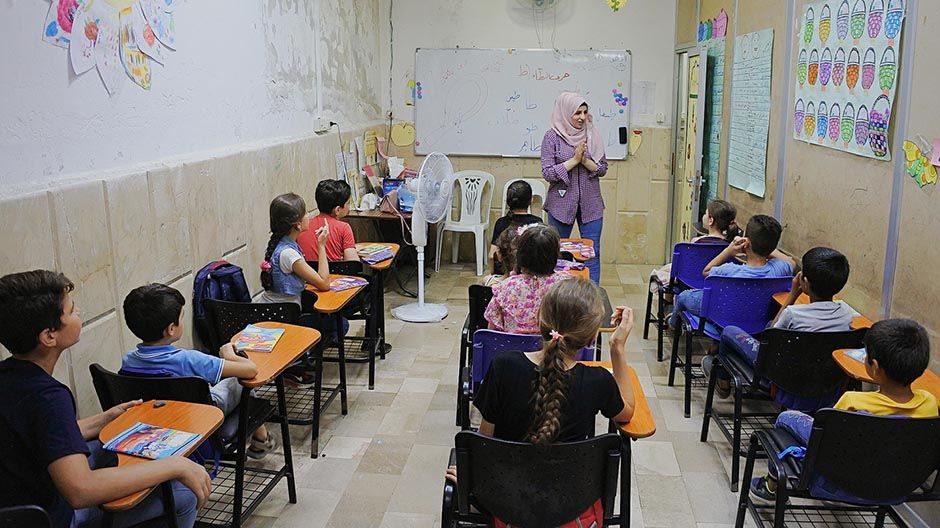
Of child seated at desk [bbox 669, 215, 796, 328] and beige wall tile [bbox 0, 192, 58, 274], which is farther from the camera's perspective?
child seated at desk [bbox 669, 215, 796, 328]

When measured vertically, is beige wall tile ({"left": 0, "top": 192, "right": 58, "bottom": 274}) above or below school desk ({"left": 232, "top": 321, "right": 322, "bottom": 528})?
above

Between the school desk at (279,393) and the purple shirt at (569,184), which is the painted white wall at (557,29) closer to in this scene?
the purple shirt at (569,184)

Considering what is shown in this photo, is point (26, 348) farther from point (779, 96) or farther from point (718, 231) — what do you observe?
point (779, 96)

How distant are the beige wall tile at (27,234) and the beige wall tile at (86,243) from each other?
48 millimetres

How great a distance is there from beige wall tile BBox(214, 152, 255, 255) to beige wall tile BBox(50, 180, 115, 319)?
0.99 m

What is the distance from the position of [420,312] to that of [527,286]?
2.71 metres

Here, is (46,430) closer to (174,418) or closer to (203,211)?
(174,418)

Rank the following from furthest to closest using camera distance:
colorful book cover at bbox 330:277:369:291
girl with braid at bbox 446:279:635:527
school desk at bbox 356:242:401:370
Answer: school desk at bbox 356:242:401:370 → colorful book cover at bbox 330:277:369:291 → girl with braid at bbox 446:279:635:527

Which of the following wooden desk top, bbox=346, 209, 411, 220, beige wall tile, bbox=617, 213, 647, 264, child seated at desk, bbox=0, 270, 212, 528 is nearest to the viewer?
child seated at desk, bbox=0, 270, 212, 528

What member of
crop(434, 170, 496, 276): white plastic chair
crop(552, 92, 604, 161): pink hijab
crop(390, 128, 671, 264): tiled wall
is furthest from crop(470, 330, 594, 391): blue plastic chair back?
crop(390, 128, 671, 264): tiled wall

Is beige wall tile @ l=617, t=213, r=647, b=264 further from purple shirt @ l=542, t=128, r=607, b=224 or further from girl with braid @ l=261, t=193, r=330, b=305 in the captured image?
girl with braid @ l=261, t=193, r=330, b=305

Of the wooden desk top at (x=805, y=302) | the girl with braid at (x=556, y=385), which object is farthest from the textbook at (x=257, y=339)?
the wooden desk top at (x=805, y=302)

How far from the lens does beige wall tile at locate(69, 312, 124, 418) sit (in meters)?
2.68

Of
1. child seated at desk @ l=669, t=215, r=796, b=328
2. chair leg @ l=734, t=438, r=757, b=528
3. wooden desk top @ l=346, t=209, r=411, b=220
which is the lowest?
chair leg @ l=734, t=438, r=757, b=528
